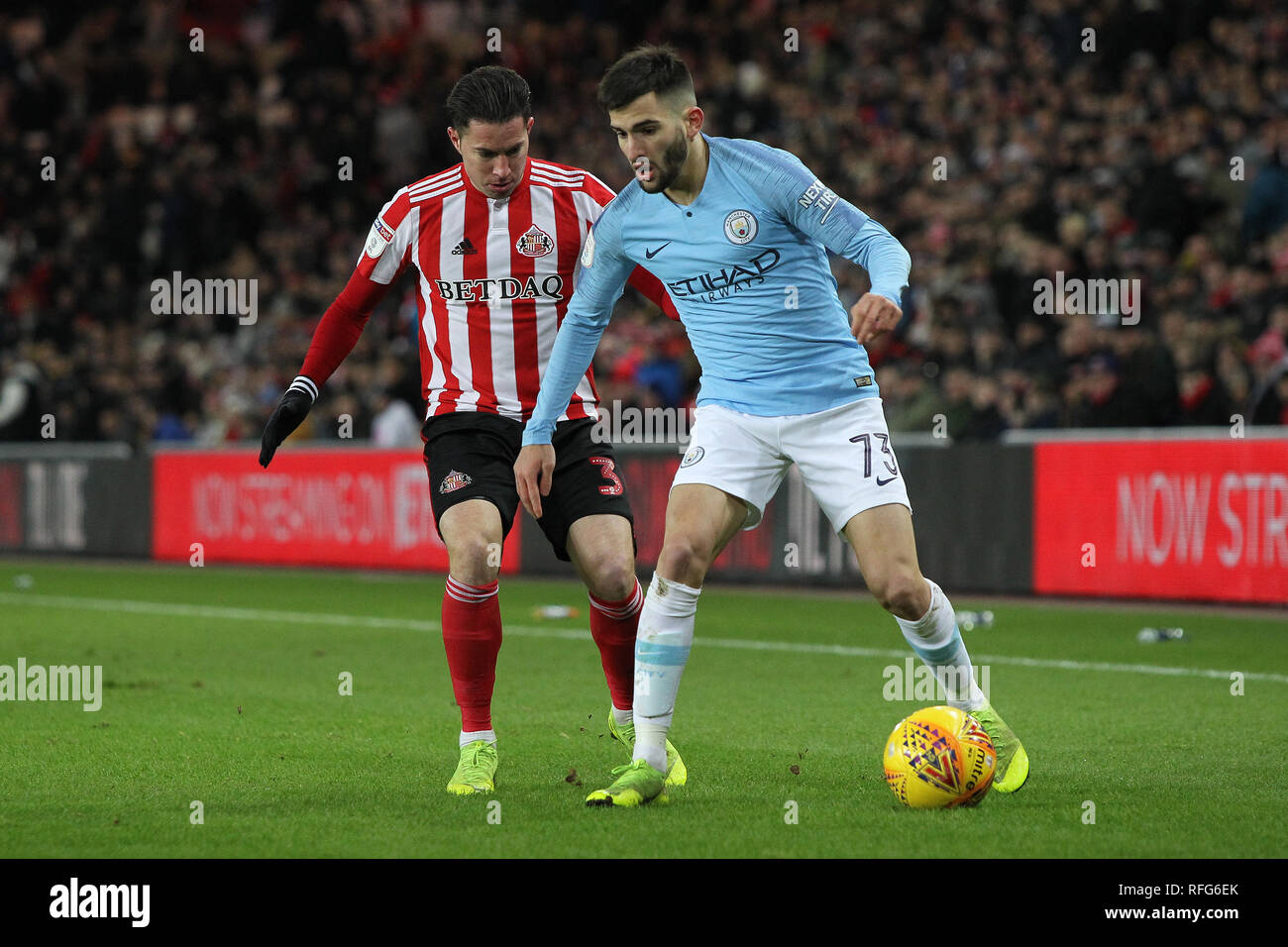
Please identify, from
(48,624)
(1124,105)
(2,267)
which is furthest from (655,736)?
(2,267)

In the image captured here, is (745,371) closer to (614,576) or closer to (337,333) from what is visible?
(614,576)

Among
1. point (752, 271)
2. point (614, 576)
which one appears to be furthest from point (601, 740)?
point (752, 271)

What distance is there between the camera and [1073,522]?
1315cm

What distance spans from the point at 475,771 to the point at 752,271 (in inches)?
75.1

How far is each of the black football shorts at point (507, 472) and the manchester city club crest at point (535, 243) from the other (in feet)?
2.01

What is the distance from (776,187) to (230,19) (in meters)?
25.1

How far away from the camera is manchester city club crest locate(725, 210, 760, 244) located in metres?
5.83

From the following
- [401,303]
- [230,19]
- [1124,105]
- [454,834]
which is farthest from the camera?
[230,19]

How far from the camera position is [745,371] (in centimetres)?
599

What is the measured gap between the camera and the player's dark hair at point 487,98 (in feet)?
20.3

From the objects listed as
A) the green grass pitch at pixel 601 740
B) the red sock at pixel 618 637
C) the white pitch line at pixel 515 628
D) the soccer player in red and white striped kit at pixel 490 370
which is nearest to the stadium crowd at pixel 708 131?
the green grass pitch at pixel 601 740

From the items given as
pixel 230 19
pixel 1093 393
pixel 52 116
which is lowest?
pixel 1093 393

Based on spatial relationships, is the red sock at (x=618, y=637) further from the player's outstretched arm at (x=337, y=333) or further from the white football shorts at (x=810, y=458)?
the player's outstretched arm at (x=337, y=333)

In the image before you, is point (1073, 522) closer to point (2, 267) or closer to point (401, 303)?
point (401, 303)
